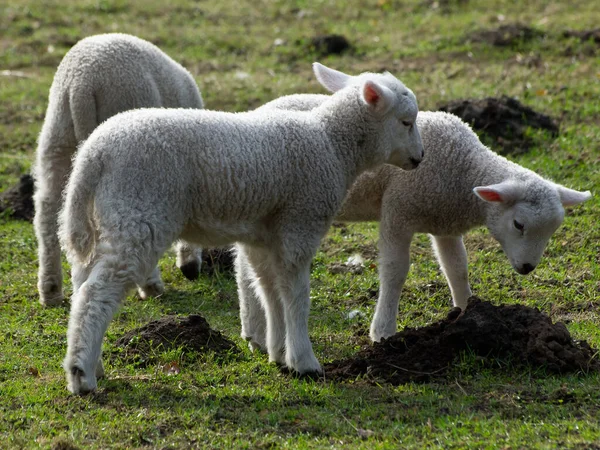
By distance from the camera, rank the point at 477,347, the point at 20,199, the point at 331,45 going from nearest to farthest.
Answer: the point at 477,347
the point at 20,199
the point at 331,45

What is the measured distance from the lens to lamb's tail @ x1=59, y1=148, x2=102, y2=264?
231 inches

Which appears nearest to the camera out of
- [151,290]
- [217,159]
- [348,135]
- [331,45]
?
[217,159]

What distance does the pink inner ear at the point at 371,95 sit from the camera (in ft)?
21.2

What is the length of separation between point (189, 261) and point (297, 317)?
2663mm

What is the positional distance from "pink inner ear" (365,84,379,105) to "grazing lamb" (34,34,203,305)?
→ 2668 millimetres

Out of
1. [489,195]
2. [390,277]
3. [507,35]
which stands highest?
[489,195]

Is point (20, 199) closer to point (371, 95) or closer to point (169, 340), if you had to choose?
point (169, 340)

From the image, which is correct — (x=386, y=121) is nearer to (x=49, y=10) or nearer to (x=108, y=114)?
(x=108, y=114)

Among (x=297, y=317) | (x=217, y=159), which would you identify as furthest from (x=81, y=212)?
(x=297, y=317)

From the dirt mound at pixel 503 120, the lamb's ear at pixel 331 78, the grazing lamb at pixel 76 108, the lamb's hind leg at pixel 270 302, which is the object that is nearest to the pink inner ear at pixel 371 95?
the lamb's ear at pixel 331 78

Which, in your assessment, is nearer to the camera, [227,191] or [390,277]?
[227,191]

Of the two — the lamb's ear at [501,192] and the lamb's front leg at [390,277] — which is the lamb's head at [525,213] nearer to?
the lamb's ear at [501,192]

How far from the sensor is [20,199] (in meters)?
10.9

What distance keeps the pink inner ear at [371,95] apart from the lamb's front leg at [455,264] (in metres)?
1.66
